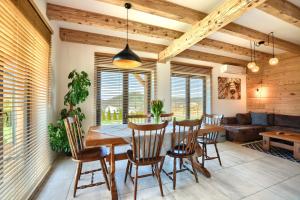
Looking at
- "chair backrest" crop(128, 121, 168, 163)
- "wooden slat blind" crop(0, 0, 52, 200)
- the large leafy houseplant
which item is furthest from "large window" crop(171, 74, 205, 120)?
"wooden slat blind" crop(0, 0, 52, 200)

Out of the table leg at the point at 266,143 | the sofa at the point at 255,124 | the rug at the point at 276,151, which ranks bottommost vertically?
the rug at the point at 276,151

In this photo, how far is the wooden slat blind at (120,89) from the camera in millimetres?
3648

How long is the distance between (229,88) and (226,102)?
53cm

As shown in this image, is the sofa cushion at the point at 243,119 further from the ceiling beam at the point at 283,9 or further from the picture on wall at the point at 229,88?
the ceiling beam at the point at 283,9

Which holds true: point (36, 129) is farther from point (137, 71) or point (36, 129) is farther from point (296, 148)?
point (296, 148)

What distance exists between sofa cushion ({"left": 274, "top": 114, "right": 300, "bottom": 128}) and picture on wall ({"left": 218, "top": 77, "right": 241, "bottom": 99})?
4.34 ft

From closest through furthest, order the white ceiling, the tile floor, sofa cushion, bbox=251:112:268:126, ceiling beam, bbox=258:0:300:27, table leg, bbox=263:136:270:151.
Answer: the tile floor < ceiling beam, bbox=258:0:300:27 < the white ceiling < table leg, bbox=263:136:270:151 < sofa cushion, bbox=251:112:268:126

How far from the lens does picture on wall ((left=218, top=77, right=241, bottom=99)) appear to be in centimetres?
514

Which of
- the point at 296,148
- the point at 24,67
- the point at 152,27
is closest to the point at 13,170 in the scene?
the point at 24,67

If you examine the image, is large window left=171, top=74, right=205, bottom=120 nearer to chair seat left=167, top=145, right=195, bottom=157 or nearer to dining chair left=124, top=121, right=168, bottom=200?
chair seat left=167, top=145, right=195, bottom=157

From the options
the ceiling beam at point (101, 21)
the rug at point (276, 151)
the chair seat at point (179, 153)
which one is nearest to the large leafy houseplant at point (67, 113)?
the ceiling beam at point (101, 21)

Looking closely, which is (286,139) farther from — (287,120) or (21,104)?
(21,104)

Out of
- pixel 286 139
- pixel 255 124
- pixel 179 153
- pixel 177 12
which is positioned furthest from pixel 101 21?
pixel 255 124

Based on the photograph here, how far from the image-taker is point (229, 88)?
5.31m
